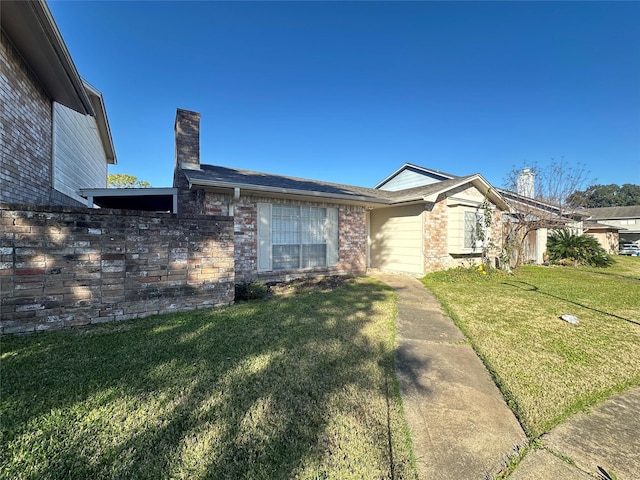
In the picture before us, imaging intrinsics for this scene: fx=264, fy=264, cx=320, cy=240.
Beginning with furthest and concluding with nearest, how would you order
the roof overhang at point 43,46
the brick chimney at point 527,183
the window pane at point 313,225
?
the brick chimney at point 527,183 → the window pane at point 313,225 → the roof overhang at point 43,46

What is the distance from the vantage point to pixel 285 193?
7398mm

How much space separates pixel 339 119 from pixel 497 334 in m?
12.4

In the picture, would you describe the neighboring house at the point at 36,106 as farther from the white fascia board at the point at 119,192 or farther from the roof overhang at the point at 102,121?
the roof overhang at the point at 102,121

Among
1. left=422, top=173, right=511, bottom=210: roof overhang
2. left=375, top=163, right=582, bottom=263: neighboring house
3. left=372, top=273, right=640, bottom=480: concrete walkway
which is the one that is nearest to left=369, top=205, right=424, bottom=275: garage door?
left=422, top=173, right=511, bottom=210: roof overhang

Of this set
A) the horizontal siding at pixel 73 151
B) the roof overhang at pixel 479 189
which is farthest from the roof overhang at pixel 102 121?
the roof overhang at pixel 479 189

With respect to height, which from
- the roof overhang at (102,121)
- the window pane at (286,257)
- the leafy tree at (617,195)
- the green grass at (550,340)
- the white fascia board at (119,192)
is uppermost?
the leafy tree at (617,195)

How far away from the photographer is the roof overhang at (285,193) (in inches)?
253

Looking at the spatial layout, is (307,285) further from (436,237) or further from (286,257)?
(436,237)

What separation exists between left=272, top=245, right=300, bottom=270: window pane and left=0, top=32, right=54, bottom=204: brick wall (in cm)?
526

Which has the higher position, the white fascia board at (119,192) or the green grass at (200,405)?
the white fascia board at (119,192)

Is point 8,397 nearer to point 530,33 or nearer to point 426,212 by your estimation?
point 426,212

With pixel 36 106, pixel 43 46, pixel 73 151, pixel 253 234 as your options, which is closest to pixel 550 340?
pixel 253 234

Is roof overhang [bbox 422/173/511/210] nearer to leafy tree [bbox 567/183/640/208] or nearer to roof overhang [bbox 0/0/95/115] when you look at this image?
roof overhang [bbox 0/0/95/115]

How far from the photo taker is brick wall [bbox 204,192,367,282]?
23.2 ft
